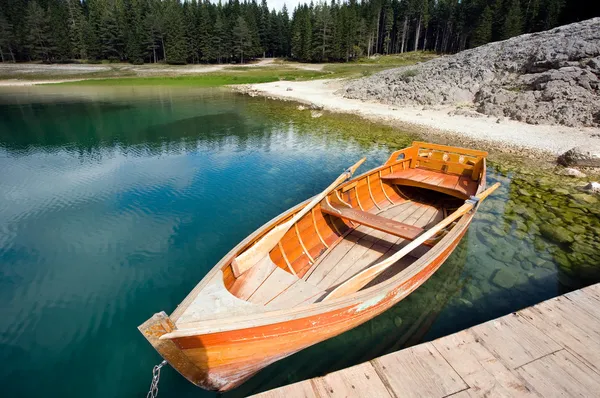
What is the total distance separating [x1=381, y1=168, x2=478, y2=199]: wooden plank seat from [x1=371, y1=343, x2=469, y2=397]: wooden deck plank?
17.9 feet

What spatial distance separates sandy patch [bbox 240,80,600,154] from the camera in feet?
58.7

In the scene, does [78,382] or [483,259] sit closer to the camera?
[78,382]

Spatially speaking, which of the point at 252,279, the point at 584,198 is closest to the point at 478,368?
the point at 252,279

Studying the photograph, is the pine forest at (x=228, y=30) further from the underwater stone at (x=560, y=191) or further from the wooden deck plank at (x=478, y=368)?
the wooden deck plank at (x=478, y=368)

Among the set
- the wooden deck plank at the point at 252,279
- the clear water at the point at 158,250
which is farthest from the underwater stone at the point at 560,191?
the wooden deck plank at the point at 252,279

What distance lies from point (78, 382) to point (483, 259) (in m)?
9.48

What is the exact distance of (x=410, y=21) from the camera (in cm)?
9594

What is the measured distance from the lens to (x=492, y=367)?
4355 millimetres

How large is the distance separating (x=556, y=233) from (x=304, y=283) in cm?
888

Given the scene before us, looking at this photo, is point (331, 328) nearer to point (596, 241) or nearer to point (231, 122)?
point (596, 241)

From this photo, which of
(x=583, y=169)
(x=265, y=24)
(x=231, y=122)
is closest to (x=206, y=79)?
(x=231, y=122)

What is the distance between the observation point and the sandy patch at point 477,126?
17.9 meters

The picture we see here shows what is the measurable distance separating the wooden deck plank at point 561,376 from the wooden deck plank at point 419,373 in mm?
1005

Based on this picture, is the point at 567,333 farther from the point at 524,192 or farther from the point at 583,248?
the point at 524,192
